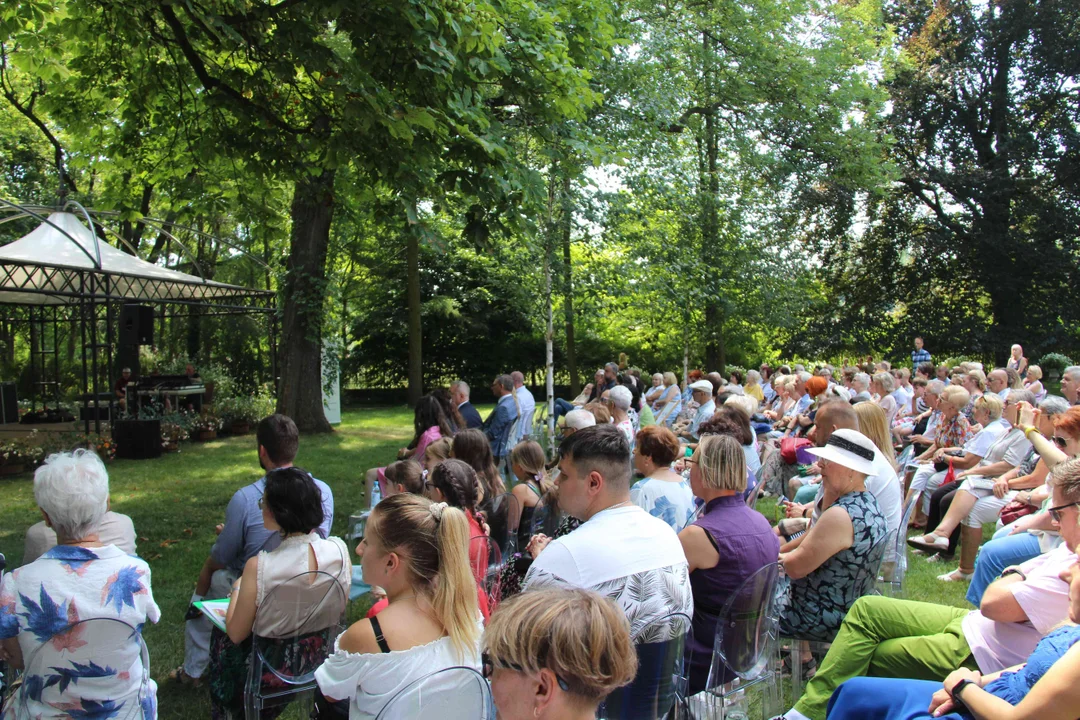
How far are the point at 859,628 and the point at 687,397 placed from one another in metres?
10.0

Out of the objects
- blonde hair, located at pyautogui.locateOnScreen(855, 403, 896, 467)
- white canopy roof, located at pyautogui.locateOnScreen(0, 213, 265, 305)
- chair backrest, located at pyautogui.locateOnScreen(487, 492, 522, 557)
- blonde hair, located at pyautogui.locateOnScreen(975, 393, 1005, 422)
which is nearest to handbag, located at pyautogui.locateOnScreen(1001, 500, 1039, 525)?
blonde hair, located at pyautogui.locateOnScreen(855, 403, 896, 467)

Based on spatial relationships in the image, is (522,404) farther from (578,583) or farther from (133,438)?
(578,583)

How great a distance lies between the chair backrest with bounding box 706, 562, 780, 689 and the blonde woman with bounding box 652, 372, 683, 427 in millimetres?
8077

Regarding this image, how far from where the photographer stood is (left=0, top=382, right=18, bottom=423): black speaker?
15453 mm

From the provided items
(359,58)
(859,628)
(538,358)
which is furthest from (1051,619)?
(538,358)

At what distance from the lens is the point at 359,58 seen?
6.18 m

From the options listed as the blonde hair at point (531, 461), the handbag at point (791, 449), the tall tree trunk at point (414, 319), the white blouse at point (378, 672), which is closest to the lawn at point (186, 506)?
the handbag at point (791, 449)

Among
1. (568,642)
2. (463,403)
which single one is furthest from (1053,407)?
(463,403)

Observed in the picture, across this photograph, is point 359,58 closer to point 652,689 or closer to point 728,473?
point 728,473

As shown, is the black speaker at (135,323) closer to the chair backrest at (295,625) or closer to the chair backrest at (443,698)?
the chair backrest at (295,625)

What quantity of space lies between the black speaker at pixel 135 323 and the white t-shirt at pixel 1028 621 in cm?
1590

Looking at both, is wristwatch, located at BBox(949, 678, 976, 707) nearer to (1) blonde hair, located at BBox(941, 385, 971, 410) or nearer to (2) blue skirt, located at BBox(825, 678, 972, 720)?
(2) blue skirt, located at BBox(825, 678, 972, 720)

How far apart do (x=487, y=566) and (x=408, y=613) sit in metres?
1.51

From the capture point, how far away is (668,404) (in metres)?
11.7
